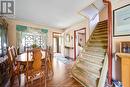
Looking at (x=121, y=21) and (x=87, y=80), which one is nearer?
(x=121, y=21)

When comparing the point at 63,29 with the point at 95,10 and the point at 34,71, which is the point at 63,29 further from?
the point at 34,71

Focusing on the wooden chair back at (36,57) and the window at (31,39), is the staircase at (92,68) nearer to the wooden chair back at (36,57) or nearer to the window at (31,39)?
the wooden chair back at (36,57)

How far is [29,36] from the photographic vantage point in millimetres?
6895

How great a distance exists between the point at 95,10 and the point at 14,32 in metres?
4.43

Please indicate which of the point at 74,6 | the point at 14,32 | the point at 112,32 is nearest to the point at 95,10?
the point at 74,6

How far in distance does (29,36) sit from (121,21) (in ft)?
17.7

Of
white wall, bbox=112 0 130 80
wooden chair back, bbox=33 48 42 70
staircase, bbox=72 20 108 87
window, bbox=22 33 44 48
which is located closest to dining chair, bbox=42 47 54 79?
wooden chair back, bbox=33 48 42 70

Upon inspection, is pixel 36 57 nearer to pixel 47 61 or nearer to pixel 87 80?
pixel 47 61

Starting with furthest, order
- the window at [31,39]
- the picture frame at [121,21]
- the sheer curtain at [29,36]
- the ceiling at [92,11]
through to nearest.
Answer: the window at [31,39] < the sheer curtain at [29,36] < the ceiling at [92,11] < the picture frame at [121,21]

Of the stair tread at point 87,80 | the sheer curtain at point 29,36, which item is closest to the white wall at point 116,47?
the stair tread at point 87,80

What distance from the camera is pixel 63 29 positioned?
895 cm

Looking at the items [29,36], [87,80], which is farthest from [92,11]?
[29,36]

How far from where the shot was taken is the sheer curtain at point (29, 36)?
641cm

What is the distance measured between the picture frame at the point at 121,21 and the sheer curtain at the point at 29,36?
15.6 ft
